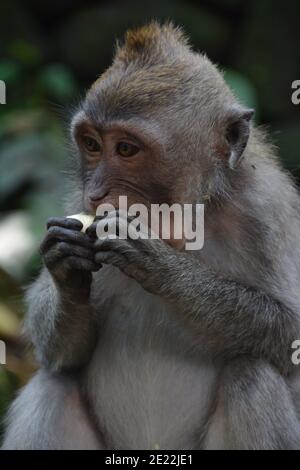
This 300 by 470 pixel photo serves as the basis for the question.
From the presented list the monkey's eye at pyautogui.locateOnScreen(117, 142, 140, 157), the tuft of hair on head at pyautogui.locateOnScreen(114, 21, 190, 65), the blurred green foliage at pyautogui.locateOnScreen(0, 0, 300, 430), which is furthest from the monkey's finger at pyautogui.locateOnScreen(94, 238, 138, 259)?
the blurred green foliage at pyautogui.locateOnScreen(0, 0, 300, 430)

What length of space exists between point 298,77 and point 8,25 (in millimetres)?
4587

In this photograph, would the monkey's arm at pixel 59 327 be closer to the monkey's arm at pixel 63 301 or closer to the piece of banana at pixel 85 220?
the monkey's arm at pixel 63 301

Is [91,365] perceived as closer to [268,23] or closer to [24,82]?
[24,82]

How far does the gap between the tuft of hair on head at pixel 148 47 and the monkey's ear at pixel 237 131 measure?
1.83ft

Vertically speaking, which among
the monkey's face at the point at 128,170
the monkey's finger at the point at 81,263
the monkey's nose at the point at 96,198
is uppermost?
the monkey's face at the point at 128,170

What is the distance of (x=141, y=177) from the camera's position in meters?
6.21

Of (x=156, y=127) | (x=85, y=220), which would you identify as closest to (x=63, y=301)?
(x=85, y=220)

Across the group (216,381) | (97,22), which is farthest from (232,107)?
(97,22)

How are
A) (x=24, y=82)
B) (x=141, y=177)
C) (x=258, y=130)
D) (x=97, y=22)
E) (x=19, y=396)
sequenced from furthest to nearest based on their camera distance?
(x=97, y=22) < (x=24, y=82) < (x=258, y=130) < (x=19, y=396) < (x=141, y=177)

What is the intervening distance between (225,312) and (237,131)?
3.83 feet

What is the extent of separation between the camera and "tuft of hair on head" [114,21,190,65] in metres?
6.53

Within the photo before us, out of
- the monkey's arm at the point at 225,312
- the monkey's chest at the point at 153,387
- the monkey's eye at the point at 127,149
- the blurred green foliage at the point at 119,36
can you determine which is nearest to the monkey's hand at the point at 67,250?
the monkey's arm at the point at 225,312

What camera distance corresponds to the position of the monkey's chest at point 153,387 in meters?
6.58

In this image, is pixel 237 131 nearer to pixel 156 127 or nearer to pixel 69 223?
pixel 156 127
